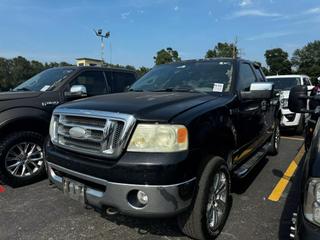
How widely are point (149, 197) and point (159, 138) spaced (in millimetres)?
484

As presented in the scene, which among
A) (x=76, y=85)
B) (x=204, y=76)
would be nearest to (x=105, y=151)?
(x=204, y=76)

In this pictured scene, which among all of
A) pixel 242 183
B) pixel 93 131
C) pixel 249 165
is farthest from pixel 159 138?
pixel 242 183

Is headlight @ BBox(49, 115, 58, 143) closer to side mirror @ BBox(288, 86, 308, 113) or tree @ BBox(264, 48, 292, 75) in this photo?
side mirror @ BBox(288, 86, 308, 113)

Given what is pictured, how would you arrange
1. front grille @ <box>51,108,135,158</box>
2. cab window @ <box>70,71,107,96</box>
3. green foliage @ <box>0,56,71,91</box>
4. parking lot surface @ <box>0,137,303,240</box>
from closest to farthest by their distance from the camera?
1. front grille @ <box>51,108,135,158</box>
2. parking lot surface @ <box>0,137,303,240</box>
3. cab window @ <box>70,71,107,96</box>
4. green foliage @ <box>0,56,71,91</box>

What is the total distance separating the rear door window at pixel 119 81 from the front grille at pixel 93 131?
308 centimetres

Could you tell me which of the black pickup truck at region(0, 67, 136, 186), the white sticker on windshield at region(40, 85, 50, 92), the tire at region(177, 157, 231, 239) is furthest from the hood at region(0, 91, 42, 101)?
the tire at region(177, 157, 231, 239)

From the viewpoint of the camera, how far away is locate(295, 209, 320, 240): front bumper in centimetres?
175

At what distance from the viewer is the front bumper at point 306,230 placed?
175cm

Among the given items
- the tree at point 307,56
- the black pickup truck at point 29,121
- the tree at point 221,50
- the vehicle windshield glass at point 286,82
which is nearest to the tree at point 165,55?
the tree at point 221,50

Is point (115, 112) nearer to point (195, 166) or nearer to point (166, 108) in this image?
A: point (166, 108)

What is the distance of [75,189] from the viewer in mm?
3000

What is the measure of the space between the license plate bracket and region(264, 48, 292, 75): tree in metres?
102

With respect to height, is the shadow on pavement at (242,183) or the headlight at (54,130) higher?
the headlight at (54,130)

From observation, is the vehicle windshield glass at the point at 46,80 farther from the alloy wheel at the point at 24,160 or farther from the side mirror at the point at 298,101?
the side mirror at the point at 298,101
